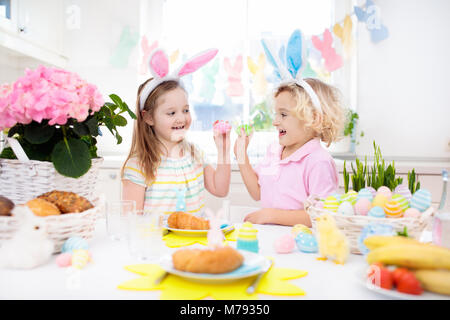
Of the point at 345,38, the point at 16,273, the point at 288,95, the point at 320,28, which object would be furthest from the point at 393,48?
the point at 16,273

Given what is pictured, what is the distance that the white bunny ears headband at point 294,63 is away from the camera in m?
1.30

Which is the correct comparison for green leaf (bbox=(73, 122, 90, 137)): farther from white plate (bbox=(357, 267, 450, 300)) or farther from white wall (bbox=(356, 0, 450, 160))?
white wall (bbox=(356, 0, 450, 160))

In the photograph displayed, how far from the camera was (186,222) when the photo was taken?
946mm

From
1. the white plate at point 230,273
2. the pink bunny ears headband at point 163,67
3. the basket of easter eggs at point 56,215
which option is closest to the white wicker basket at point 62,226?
the basket of easter eggs at point 56,215

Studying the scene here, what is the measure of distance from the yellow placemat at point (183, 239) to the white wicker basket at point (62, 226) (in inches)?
6.7

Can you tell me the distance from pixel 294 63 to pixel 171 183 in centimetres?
62

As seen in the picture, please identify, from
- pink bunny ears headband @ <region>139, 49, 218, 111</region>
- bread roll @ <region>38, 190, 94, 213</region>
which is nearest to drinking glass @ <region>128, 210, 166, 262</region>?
bread roll @ <region>38, 190, 94, 213</region>

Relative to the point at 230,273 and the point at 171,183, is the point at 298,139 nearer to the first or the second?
the point at 171,183

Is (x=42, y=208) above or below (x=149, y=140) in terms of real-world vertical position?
below

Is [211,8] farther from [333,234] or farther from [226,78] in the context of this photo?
[333,234]

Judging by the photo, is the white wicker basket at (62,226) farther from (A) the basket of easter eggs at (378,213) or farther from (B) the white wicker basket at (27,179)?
(A) the basket of easter eggs at (378,213)

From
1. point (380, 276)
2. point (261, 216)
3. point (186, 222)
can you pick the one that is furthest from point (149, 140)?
point (380, 276)

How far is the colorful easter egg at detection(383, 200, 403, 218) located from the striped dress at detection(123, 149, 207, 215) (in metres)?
0.82

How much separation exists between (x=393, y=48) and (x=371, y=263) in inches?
95.0
